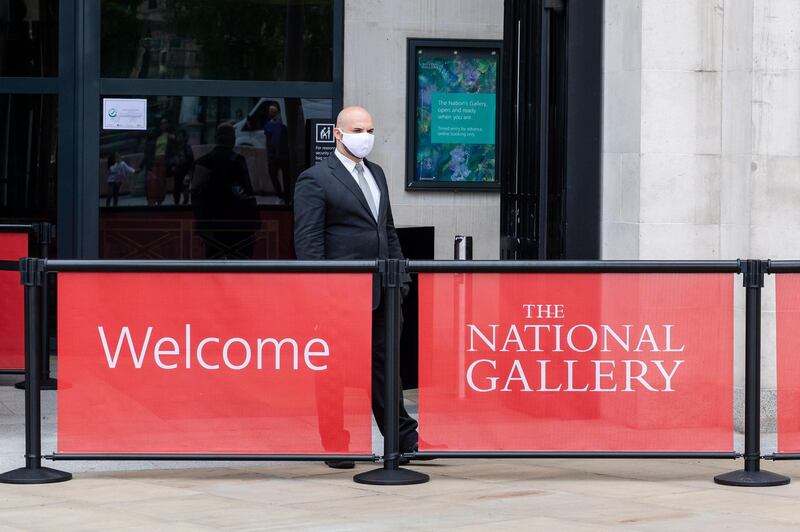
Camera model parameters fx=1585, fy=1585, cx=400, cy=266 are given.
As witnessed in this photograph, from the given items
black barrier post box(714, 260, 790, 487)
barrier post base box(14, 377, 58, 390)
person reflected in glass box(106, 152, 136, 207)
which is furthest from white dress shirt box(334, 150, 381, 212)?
person reflected in glass box(106, 152, 136, 207)

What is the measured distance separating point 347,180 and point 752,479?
2.54m

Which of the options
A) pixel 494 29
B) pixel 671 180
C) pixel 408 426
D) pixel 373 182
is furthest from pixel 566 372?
pixel 494 29

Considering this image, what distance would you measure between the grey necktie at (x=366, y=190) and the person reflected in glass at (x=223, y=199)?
466cm

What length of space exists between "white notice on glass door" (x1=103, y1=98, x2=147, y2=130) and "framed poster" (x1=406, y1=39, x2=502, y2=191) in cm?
215

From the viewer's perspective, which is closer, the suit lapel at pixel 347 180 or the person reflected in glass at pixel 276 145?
the suit lapel at pixel 347 180

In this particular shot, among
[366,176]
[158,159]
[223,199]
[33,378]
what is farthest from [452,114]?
[33,378]

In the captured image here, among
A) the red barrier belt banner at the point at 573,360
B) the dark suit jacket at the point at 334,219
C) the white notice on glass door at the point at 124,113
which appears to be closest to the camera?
the red barrier belt banner at the point at 573,360

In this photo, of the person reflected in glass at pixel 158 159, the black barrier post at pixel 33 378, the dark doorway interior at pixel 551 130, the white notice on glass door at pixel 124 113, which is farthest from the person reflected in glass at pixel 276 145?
the black barrier post at pixel 33 378

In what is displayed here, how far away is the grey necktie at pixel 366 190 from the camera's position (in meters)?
8.30

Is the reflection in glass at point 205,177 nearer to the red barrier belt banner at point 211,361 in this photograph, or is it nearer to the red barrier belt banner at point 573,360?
the red barrier belt banner at point 211,361

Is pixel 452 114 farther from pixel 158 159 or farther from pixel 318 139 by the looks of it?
pixel 158 159

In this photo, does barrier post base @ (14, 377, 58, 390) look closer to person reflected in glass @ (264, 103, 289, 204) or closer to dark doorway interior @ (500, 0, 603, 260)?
person reflected in glass @ (264, 103, 289, 204)

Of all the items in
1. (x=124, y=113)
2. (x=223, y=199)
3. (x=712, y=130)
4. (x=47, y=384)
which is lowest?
(x=47, y=384)

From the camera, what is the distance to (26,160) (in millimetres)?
12883
